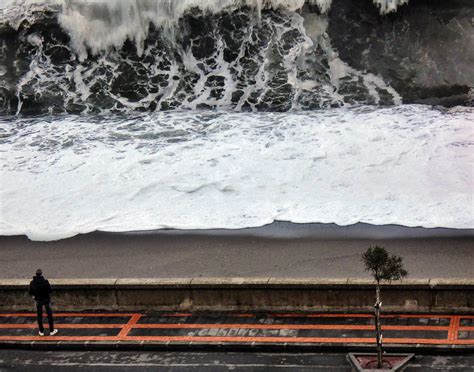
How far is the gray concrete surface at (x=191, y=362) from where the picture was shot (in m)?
13.0

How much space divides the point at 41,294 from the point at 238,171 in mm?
8489

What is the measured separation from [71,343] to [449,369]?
5.66m

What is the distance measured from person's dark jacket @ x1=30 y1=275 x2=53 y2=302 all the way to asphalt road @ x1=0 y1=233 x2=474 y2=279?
267 centimetres

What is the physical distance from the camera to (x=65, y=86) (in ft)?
97.3

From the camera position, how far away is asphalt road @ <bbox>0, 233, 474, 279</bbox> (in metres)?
16.7

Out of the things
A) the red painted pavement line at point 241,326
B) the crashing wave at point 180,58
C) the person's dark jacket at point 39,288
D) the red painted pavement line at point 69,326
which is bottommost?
the red painted pavement line at point 241,326

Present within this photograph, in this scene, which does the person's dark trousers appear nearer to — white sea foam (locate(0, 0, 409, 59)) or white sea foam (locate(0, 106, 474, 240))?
white sea foam (locate(0, 106, 474, 240))

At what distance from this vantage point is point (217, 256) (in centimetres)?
1772

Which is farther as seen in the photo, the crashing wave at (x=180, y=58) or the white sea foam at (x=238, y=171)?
the crashing wave at (x=180, y=58)

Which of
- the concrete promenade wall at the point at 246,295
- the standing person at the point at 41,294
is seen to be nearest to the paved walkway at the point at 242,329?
the concrete promenade wall at the point at 246,295

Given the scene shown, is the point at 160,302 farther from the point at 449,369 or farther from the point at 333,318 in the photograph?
the point at 449,369

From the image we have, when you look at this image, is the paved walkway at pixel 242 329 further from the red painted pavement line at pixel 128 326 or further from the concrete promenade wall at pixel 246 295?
the concrete promenade wall at pixel 246 295

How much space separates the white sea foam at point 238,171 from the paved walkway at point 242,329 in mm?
4589

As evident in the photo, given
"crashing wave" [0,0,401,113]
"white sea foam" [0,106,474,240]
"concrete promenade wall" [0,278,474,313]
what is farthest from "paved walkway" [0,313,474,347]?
"crashing wave" [0,0,401,113]
